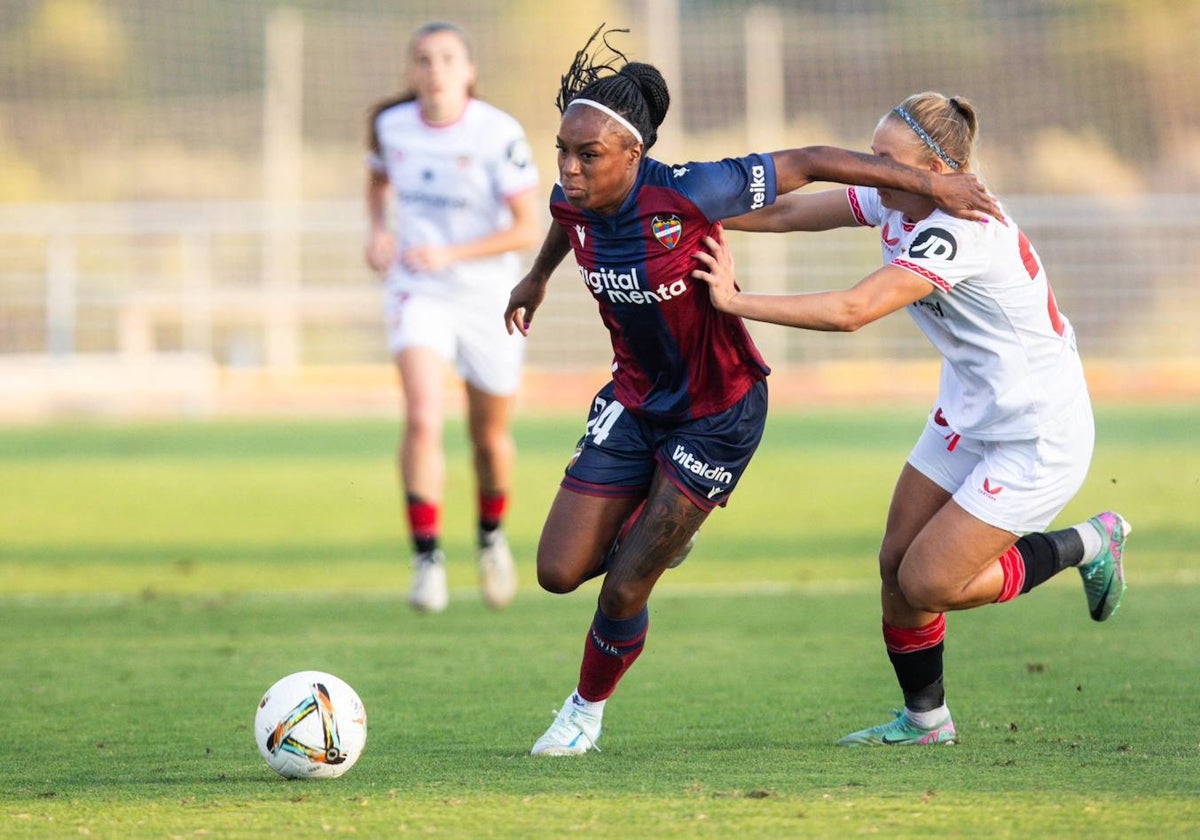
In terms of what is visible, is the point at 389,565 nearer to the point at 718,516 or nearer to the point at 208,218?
the point at 718,516

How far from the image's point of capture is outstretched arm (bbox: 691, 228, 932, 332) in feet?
15.5

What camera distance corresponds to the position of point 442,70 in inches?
355

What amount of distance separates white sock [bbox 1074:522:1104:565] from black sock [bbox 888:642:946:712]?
2.53 ft

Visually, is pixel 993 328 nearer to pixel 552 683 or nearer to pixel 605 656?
pixel 605 656

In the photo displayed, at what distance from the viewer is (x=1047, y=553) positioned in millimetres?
5668

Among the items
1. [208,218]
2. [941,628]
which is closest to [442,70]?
[941,628]

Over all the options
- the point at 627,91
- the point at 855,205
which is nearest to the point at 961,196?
the point at 855,205

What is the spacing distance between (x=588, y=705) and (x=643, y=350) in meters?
1.13

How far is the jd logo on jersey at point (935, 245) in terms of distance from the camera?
489 cm

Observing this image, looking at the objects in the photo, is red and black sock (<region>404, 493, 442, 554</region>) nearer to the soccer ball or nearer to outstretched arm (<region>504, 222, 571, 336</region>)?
outstretched arm (<region>504, 222, 571, 336</region>)

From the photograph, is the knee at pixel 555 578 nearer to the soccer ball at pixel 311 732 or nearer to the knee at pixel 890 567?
the soccer ball at pixel 311 732

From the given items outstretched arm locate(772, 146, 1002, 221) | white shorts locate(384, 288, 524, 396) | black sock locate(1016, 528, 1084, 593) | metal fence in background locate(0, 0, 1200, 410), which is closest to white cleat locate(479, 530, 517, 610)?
white shorts locate(384, 288, 524, 396)

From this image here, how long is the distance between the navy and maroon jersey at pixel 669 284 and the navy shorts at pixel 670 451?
5 centimetres

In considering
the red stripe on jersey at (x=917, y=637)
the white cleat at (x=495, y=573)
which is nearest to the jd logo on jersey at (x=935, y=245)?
the red stripe on jersey at (x=917, y=637)
